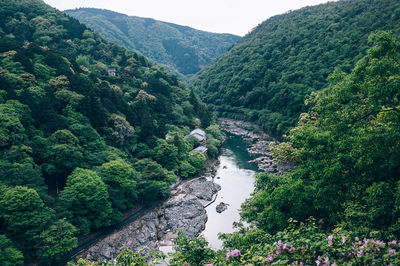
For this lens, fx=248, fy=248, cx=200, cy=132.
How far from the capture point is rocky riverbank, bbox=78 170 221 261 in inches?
860

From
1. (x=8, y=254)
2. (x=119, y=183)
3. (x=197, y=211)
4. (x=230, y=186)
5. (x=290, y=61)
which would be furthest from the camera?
(x=290, y=61)

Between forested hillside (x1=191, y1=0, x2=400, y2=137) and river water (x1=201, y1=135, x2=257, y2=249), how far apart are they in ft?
38.5

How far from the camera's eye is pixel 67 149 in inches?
926

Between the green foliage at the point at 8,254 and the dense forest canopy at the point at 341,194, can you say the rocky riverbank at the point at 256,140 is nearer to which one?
the dense forest canopy at the point at 341,194

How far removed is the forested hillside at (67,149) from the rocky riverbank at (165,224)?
1.64m

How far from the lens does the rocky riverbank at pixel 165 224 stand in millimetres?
21844

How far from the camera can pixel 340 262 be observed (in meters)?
5.30

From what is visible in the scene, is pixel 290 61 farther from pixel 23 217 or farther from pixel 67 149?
pixel 23 217

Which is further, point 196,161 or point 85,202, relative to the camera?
point 196,161

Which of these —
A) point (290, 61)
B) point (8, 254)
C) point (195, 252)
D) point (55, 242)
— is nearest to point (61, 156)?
point (55, 242)

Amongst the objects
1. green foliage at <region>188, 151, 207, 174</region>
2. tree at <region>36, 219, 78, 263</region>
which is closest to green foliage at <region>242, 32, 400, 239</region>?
tree at <region>36, 219, 78, 263</region>

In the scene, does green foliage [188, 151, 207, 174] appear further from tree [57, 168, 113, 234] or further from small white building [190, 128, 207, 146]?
tree [57, 168, 113, 234]

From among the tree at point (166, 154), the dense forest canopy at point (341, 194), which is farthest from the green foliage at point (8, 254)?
the tree at point (166, 154)

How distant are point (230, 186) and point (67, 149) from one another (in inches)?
853
